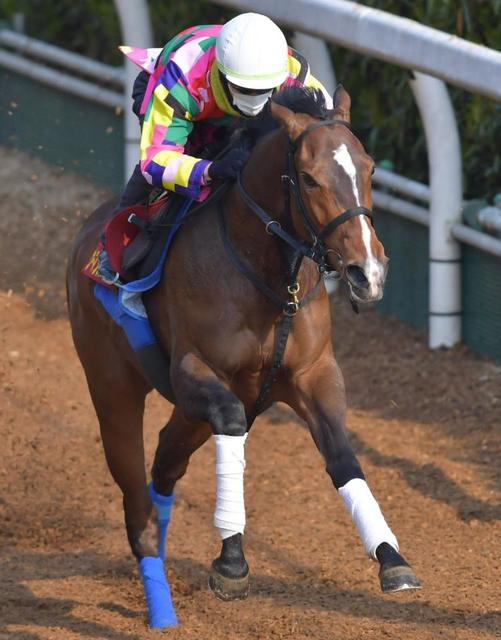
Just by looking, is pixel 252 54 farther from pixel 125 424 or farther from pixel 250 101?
pixel 125 424

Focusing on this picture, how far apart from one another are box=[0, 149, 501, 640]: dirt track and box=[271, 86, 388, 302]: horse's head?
1.67 m

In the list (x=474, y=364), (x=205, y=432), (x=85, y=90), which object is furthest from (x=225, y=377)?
(x=85, y=90)

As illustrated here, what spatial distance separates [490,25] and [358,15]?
10.7 ft

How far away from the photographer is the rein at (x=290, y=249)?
173 inches

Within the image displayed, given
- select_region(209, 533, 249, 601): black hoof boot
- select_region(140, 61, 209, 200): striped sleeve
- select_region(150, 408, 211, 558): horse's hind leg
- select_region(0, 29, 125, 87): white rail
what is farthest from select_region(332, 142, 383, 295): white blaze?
select_region(0, 29, 125, 87): white rail

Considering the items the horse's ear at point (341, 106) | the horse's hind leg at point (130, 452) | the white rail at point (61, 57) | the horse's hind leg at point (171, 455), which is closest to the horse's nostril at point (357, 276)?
the horse's ear at point (341, 106)

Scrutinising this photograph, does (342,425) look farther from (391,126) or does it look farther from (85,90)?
(85,90)

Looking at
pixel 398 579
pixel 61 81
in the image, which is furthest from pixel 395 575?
pixel 61 81

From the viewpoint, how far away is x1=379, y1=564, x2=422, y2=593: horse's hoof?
4.39m

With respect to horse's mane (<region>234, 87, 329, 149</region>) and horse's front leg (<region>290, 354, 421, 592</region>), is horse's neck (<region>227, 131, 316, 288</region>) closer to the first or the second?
horse's mane (<region>234, 87, 329, 149</region>)

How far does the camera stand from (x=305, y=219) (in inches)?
174

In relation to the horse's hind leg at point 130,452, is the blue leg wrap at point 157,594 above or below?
below

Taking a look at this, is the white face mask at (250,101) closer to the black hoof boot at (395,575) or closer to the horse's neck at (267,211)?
the horse's neck at (267,211)

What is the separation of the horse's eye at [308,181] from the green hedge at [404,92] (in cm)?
434
